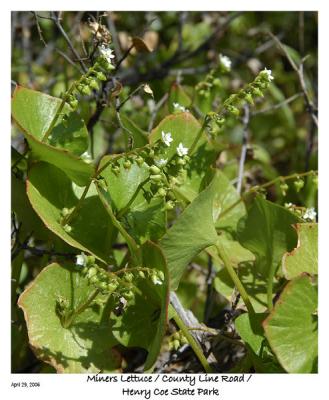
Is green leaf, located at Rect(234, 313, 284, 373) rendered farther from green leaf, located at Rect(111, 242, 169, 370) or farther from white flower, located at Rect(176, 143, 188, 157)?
white flower, located at Rect(176, 143, 188, 157)

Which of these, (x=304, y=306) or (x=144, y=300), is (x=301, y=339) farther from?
(x=144, y=300)

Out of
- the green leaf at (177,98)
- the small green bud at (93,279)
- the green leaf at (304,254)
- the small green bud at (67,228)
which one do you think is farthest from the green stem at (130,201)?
the green leaf at (177,98)

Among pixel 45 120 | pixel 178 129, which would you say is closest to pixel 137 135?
pixel 178 129

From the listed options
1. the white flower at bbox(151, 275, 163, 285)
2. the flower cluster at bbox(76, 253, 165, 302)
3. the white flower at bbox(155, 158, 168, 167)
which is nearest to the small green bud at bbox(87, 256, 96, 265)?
the flower cluster at bbox(76, 253, 165, 302)
